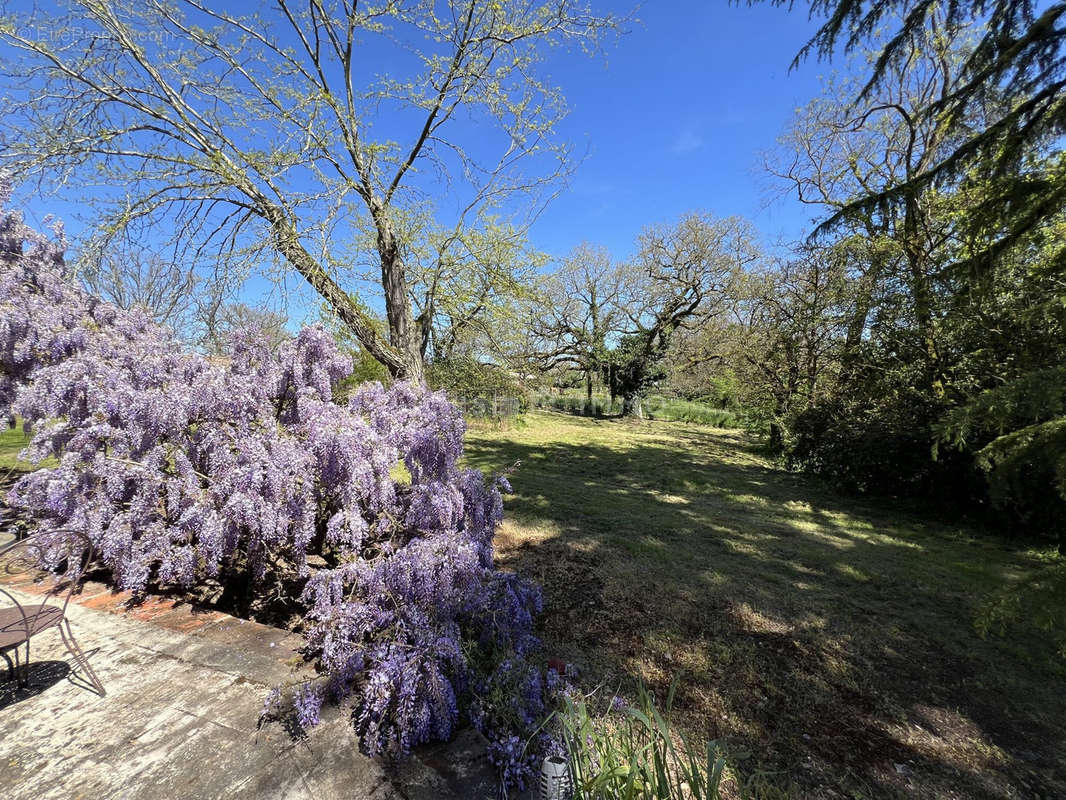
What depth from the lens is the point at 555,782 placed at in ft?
4.22

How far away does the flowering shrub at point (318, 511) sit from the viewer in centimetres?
169

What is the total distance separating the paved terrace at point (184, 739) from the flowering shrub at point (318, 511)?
0.32ft

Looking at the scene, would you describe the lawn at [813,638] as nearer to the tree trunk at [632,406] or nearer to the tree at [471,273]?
the tree at [471,273]

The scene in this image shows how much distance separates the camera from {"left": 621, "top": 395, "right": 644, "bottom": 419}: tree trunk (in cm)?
2059

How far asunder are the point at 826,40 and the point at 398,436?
6.05 m

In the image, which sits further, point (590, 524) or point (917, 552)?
point (590, 524)

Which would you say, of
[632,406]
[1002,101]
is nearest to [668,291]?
[632,406]

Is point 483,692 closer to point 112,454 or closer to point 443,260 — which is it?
point 112,454

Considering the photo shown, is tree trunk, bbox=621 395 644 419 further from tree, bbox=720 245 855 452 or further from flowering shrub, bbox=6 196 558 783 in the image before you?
flowering shrub, bbox=6 196 558 783

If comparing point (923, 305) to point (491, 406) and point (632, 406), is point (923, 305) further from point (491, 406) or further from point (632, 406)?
point (632, 406)

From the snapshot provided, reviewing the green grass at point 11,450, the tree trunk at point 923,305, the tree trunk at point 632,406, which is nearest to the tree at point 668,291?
the tree trunk at point 632,406

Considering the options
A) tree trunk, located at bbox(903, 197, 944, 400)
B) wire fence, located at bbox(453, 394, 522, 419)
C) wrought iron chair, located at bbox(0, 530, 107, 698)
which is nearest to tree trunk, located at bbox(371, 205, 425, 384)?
wrought iron chair, located at bbox(0, 530, 107, 698)

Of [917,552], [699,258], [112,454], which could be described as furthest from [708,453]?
[112,454]

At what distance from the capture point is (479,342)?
13.7 metres
